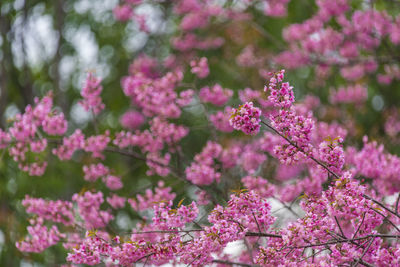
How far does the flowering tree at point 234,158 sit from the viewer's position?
11.0ft

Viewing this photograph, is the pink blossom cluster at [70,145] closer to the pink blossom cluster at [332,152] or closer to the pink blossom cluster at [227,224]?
the pink blossom cluster at [227,224]

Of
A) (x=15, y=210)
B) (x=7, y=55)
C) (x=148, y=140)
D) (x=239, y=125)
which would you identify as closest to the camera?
(x=239, y=125)

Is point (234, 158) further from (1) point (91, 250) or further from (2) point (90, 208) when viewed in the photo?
(1) point (91, 250)

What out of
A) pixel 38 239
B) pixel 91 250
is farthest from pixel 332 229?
pixel 38 239

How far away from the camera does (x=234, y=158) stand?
5.84m

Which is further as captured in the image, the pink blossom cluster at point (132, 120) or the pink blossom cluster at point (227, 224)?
the pink blossom cluster at point (132, 120)

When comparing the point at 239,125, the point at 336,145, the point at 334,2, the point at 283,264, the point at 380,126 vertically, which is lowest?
the point at 380,126

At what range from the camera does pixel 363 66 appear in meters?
8.30

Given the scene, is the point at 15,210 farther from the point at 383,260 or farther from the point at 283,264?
Result: the point at 383,260

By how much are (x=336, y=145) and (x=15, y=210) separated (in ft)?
20.4

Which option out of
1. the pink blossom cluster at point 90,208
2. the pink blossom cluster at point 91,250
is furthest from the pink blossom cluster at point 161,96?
the pink blossom cluster at point 91,250

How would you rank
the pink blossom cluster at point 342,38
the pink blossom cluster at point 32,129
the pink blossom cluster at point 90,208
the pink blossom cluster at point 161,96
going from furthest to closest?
1. the pink blossom cluster at point 342,38
2. the pink blossom cluster at point 161,96
3. the pink blossom cluster at point 32,129
4. the pink blossom cluster at point 90,208

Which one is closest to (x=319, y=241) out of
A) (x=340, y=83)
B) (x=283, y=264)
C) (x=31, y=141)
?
(x=283, y=264)

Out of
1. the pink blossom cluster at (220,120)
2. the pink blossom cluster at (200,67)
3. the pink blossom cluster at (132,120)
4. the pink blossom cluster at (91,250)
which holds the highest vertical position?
the pink blossom cluster at (91,250)
